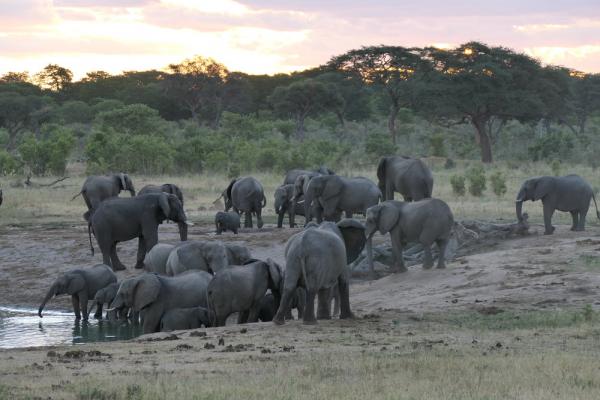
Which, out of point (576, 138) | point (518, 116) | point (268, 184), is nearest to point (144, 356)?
point (268, 184)

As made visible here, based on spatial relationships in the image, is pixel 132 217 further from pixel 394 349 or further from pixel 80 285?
pixel 394 349

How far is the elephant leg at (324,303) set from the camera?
12.8m

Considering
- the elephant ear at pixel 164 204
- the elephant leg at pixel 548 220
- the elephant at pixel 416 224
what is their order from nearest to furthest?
1. the elephant at pixel 416 224
2. the elephant ear at pixel 164 204
3. the elephant leg at pixel 548 220

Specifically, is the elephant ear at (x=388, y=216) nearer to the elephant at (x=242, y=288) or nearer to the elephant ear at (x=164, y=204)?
the elephant at (x=242, y=288)

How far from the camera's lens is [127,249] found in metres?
21.9

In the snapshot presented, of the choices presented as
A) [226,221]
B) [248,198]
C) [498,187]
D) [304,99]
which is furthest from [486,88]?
[226,221]

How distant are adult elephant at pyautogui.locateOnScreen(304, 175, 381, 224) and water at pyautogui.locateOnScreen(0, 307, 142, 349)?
19.1ft

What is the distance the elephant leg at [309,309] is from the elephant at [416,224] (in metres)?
4.34

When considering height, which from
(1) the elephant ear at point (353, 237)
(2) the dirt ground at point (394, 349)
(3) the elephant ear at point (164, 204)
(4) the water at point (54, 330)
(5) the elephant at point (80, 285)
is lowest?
(4) the water at point (54, 330)

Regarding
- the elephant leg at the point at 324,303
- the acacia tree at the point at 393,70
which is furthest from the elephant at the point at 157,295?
the acacia tree at the point at 393,70

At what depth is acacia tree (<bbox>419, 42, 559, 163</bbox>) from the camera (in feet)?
167

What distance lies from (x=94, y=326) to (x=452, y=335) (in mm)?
6755

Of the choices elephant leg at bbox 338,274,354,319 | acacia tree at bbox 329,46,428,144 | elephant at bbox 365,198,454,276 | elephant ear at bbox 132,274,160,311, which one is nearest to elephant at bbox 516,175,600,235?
elephant at bbox 365,198,454,276

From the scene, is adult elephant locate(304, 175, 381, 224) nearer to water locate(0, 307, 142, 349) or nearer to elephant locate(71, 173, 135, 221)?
elephant locate(71, 173, 135, 221)
